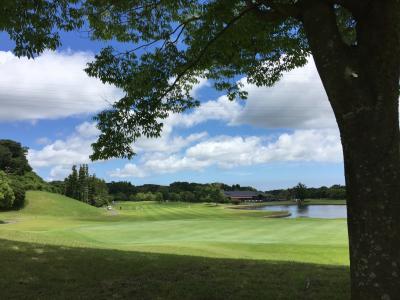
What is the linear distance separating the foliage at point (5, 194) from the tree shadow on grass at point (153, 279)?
63.9m

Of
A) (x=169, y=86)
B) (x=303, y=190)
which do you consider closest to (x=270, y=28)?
(x=169, y=86)

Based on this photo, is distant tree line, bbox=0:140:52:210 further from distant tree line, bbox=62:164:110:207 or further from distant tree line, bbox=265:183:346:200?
distant tree line, bbox=265:183:346:200

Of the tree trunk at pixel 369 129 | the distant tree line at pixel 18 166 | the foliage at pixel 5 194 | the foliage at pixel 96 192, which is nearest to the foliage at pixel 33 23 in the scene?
the tree trunk at pixel 369 129

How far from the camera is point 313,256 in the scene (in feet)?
60.7

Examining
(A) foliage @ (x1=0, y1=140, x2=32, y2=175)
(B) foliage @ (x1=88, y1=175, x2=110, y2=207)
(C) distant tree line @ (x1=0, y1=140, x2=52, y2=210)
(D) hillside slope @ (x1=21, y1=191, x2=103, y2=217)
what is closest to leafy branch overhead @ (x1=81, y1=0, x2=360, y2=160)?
(D) hillside slope @ (x1=21, y1=191, x2=103, y2=217)

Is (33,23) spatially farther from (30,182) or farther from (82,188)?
(82,188)

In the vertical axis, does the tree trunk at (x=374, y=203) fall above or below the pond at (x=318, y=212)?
above

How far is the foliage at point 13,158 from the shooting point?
117 metres

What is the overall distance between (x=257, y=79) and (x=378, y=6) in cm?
654

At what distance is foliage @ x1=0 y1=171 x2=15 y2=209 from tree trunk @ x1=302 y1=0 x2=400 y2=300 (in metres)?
A: 70.6

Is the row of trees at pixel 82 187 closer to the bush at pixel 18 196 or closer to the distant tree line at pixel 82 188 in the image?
the distant tree line at pixel 82 188

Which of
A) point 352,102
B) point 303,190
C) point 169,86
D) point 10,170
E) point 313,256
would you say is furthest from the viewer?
point 303,190

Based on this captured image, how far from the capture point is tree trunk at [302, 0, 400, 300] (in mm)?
4531

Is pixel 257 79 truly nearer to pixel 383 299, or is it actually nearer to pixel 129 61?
pixel 129 61
